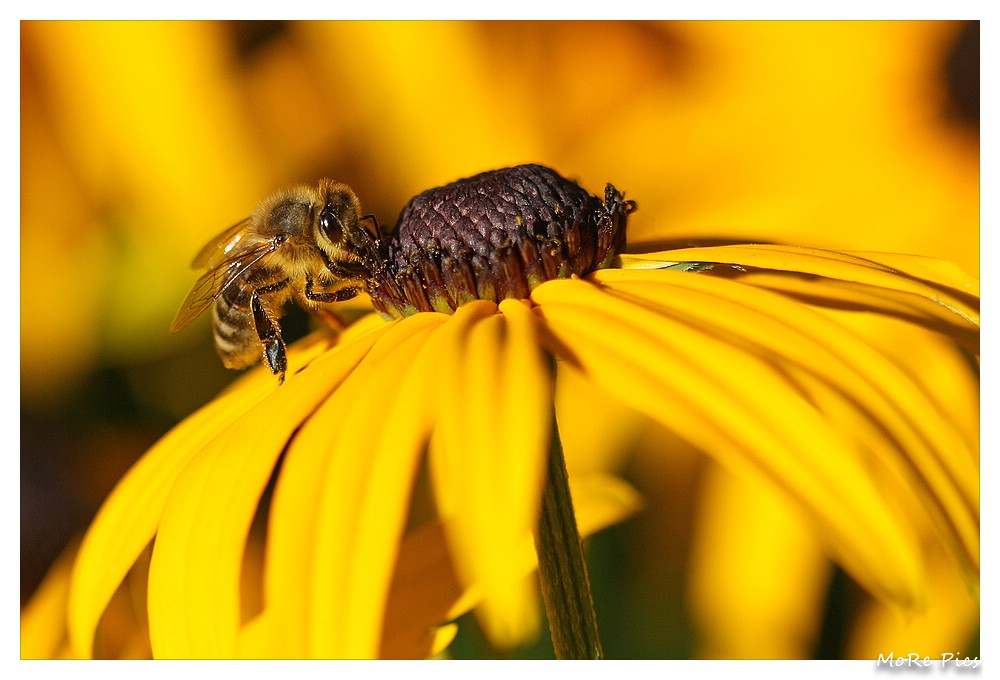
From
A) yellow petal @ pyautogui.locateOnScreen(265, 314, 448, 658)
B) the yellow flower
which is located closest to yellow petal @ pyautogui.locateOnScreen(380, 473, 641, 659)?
the yellow flower

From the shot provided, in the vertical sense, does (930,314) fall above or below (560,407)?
above

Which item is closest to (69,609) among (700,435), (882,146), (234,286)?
(234,286)

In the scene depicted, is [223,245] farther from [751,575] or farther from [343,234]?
[751,575]

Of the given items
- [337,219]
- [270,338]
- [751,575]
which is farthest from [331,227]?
[751,575]

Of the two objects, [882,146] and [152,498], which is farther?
[882,146]

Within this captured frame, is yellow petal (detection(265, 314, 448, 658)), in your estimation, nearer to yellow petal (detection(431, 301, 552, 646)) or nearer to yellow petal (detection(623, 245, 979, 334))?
yellow petal (detection(431, 301, 552, 646))
